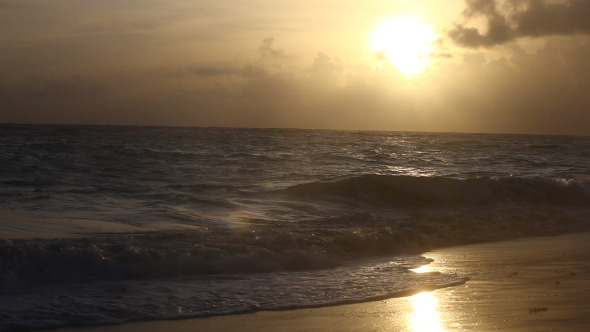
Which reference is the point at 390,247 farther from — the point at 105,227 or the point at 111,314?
the point at 111,314

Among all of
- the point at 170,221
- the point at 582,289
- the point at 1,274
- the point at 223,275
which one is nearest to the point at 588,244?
the point at 582,289

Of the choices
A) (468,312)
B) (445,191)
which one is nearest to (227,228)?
(468,312)

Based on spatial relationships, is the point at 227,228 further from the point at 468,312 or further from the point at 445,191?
the point at 445,191

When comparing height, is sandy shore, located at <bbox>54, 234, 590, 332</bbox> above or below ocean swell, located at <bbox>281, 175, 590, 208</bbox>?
below

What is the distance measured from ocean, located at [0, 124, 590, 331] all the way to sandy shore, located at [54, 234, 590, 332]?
0.26 m

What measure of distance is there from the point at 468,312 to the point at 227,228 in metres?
4.98

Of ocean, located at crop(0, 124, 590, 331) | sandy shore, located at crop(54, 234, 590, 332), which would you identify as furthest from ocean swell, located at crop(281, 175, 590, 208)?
sandy shore, located at crop(54, 234, 590, 332)

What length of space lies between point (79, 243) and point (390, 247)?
15.8 feet

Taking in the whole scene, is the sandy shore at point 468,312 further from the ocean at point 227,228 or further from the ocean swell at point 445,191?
the ocean swell at point 445,191

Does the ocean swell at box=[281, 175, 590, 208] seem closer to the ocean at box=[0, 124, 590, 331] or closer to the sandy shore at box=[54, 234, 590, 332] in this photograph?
the ocean at box=[0, 124, 590, 331]

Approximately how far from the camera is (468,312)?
5746mm

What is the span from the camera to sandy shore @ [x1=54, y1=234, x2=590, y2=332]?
212 inches

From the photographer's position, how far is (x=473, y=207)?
14766mm

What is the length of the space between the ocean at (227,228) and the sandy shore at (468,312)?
0.26 m
